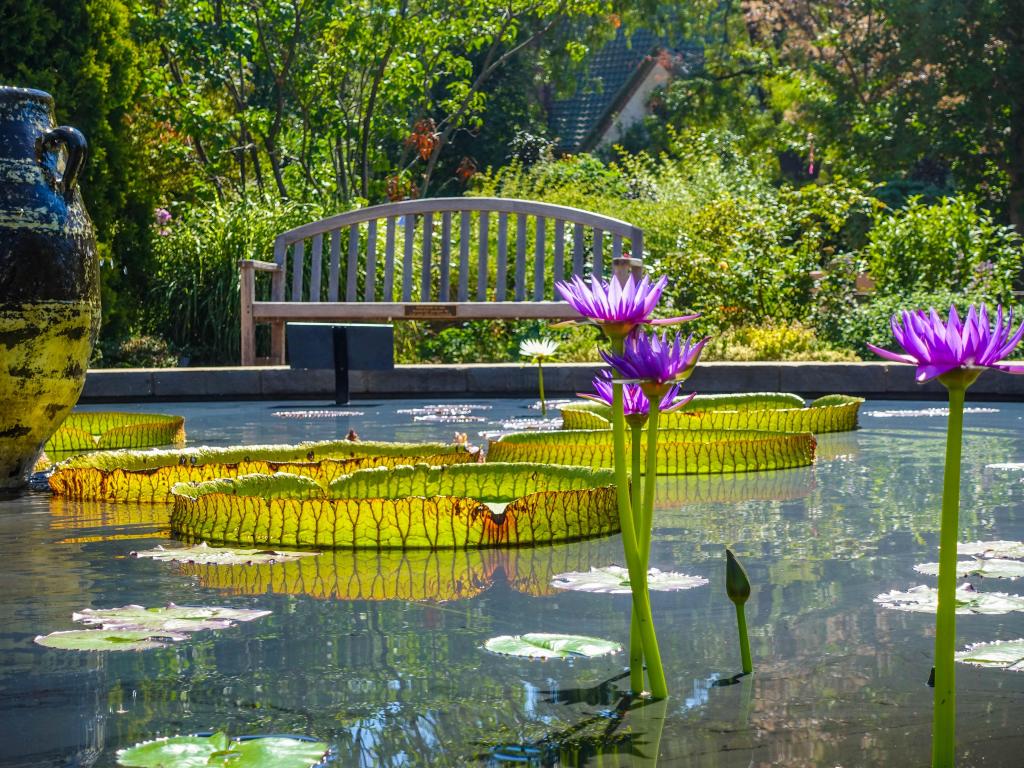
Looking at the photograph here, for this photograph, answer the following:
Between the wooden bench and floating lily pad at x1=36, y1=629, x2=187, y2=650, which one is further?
the wooden bench

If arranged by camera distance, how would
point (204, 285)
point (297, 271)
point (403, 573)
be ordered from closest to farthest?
1. point (403, 573)
2. point (297, 271)
3. point (204, 285)

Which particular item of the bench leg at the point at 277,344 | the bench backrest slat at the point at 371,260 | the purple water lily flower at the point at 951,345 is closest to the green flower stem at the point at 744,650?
the purple water lily flower at the point at 951,345

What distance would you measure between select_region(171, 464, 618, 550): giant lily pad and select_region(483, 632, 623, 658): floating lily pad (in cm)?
84

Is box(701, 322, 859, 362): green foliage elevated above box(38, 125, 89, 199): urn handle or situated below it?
below

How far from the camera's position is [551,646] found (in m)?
1.96

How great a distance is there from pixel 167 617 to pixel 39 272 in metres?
1.78

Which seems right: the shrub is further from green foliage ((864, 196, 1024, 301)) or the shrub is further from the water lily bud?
the water lily bud

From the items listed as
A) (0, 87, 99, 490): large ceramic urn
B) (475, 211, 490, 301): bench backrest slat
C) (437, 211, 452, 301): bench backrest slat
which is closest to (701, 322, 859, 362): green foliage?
(475, 211, 490, 301): bench backrest slat

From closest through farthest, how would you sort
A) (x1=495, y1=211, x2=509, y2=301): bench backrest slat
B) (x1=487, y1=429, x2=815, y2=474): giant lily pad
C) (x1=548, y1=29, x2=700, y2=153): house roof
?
(x1=487, y1=429, x2=815, y2=474): giant lily pad → (x1=495, y1=211, x2=509, y2=301): bench backrest slat → (x1=548, y1=29, x2=700, y2=153): house roof

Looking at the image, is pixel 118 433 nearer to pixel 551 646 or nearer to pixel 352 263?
pixel 551 646

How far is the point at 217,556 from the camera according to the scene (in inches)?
109

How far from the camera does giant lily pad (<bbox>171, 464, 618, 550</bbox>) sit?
2850 mm

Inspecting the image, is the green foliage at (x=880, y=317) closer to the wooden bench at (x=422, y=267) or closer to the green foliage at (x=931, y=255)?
the green foliage at (x=931, y=255)

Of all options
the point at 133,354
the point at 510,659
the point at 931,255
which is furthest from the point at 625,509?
the point at 931,255
